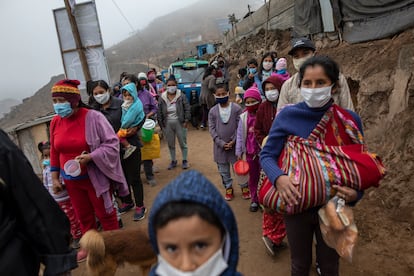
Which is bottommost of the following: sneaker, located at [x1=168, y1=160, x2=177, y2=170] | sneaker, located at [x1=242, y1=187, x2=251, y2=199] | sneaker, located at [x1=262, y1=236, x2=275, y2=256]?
sneaker, located at [x1=168, y1=160, x2=177, y2=170]

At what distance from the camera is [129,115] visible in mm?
4086

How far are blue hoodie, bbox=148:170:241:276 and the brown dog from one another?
1.40 meters

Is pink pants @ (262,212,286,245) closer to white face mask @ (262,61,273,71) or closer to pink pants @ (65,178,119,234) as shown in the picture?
pink pants @ (65,178,119,234)

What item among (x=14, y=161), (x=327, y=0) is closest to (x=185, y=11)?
(x=327, y=0)

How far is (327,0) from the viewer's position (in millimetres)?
7473

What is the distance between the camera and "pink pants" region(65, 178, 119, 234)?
296 centimetres

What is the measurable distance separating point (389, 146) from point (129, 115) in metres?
3.48

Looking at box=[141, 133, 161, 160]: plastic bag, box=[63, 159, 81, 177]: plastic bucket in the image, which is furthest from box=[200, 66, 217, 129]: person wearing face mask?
box=[63, 159, 81, 177]: plastic bucket

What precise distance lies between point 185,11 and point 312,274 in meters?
120

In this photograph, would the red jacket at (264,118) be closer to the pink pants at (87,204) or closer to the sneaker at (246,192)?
the sneaker at (246,192)

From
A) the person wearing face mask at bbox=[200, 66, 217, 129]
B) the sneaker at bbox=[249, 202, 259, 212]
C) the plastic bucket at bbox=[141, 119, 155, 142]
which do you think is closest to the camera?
the sneaker at bbox=[249, 202, 259, 212]

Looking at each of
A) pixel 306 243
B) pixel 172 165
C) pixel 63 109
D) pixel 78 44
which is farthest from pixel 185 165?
pixel 306 243

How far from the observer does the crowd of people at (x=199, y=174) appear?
1.10 meters

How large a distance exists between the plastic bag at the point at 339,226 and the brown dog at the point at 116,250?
1.55 m
